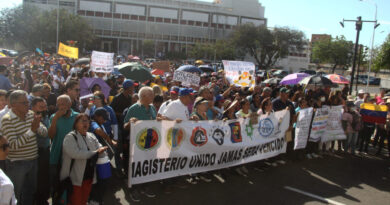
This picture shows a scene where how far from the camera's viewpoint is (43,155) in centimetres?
429

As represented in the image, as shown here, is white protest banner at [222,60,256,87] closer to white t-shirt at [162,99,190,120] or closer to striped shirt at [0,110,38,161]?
white t-shirt at [162,99,190,120]

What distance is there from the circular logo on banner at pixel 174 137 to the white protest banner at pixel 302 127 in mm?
3390

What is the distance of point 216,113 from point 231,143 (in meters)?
0.76

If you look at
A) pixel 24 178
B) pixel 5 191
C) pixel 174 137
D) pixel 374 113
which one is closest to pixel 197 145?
pixel 174 137

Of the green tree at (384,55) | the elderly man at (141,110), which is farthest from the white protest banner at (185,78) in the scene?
the green tree at (384,55)

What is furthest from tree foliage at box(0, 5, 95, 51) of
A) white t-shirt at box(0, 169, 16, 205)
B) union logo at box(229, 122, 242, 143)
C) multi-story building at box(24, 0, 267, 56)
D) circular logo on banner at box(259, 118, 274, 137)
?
white t-shirt at box(0, 169, 16, 205)

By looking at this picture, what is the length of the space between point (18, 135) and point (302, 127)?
606cm

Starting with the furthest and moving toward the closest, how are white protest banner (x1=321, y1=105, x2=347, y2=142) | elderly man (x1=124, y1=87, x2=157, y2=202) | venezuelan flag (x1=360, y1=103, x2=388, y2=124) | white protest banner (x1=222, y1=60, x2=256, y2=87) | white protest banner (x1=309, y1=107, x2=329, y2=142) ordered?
white protest banner (x1=222, y1=60, x2=256, y2=87), venezuelan flag (x1=360, y1=103, x2=388, y2=124), white protest banner (x1=321, y1=105, x2=347, y2=142), white protest banner (x1=309, y1=107, x2=329, y2=142), elderly man (x1=124, y1=87, x2=157, y2=202)

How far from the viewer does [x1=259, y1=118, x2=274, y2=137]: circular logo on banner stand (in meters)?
6.87

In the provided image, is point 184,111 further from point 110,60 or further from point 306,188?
point 110,60

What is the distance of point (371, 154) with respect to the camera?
917cm

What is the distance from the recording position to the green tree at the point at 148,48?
2704 inches

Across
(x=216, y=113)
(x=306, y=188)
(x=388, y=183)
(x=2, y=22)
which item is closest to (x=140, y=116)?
(x=216, y=113)

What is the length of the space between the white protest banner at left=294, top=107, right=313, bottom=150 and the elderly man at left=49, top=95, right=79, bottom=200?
17.2ft
